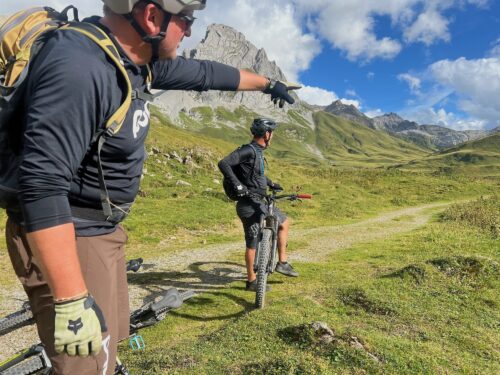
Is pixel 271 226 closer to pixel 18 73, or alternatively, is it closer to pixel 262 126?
pixel 262 126

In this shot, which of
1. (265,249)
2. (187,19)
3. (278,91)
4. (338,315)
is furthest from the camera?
(265,249)

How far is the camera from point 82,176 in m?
2.74

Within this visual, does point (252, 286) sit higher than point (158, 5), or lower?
lower

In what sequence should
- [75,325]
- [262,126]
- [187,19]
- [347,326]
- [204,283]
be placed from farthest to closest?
[204,283], [262,126], [347,326], [187,19], [75,325]

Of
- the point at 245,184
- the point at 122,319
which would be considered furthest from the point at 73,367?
the point at 245,184

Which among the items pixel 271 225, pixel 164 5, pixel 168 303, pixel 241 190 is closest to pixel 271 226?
pixel 271 225

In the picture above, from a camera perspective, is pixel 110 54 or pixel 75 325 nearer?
pixel 75 325

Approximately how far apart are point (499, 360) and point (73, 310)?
629cm

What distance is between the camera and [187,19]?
303 cm

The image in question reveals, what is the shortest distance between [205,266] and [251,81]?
902 centimetres

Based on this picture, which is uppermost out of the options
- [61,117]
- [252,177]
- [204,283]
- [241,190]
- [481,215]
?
[61,117]

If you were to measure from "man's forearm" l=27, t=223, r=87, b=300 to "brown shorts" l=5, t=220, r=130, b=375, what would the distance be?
435mm

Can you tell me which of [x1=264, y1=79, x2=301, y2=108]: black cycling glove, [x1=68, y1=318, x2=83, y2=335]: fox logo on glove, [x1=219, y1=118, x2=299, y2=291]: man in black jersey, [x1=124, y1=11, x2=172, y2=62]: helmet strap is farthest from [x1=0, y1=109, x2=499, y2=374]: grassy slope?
[x1=124, y1=11, x2=172, y2=62]: helmet strap

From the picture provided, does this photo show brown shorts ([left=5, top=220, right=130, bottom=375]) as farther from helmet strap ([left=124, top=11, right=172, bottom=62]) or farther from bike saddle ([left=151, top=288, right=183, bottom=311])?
bike saddle ([left=151, top=288, right=183, bottom=311])
